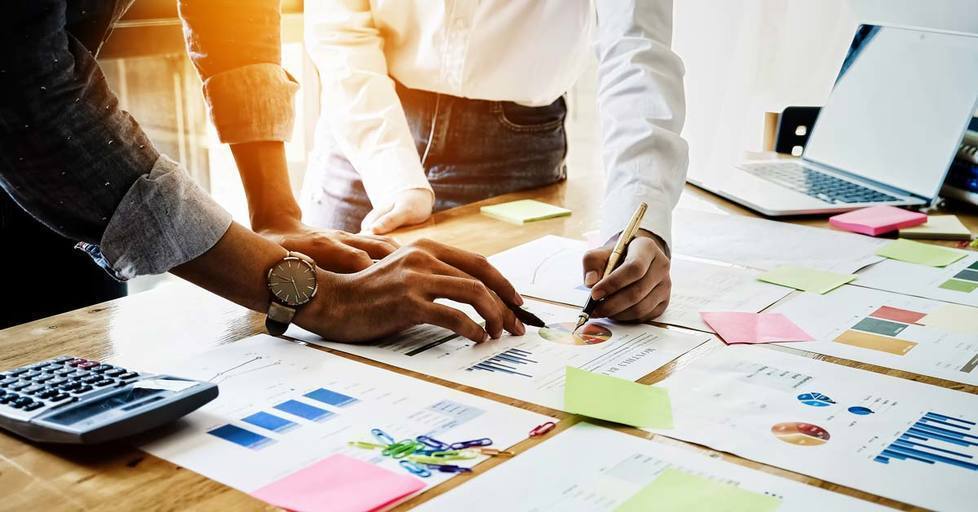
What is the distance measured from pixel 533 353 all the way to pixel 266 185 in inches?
22.8

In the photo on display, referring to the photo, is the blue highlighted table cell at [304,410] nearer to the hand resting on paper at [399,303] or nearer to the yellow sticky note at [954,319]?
the hand resting on paper at [399,303]

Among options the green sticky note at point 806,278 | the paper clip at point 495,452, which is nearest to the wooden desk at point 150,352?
the paper clip at point 495,452

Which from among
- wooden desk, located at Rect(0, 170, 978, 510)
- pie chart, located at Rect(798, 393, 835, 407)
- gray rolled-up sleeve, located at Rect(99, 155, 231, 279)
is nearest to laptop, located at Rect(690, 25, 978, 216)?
wooden desk, located at Rect(0, 170, 978, 510)

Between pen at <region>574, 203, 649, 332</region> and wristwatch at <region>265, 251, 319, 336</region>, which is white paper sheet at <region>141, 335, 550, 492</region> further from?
pen at <region>574, 203, 649, 332</region>

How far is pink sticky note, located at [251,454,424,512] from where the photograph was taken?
686 millimetres

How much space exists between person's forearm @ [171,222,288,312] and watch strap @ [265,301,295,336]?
2 cm

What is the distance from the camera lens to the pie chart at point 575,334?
41.7 inches

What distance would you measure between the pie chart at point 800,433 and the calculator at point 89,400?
0.49 m

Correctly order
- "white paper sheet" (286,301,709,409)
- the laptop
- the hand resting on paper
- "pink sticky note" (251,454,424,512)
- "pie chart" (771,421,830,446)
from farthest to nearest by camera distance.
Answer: the laptop < the hand resting on paper < "white paper sheet" (286,301,709,409) < "pie chart" (771,421,830,446) < "pink sticky note" (251,454,424,512)

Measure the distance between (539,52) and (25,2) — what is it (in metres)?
1.00

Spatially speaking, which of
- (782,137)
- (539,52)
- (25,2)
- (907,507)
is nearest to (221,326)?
(25,2)

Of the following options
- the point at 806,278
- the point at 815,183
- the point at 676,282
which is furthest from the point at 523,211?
the point at 815,183

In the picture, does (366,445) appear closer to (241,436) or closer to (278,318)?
(241,436)

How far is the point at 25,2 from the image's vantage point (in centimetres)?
90
